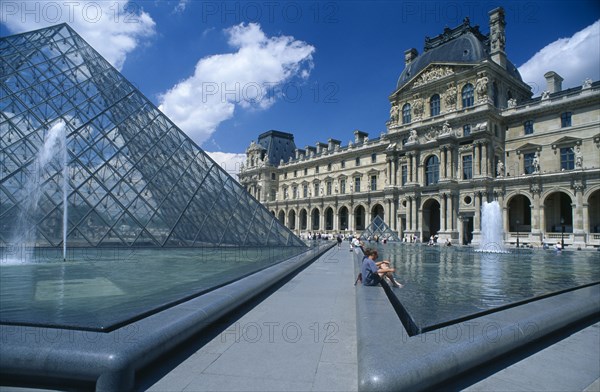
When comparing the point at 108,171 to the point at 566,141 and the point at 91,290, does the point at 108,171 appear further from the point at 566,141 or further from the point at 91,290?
the point at 566,141

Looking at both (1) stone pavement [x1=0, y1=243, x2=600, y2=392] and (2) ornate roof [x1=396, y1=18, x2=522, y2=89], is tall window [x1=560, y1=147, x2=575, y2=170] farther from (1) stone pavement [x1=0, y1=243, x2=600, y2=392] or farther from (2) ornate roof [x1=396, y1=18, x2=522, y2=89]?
(1) stone pavement [x1=0, y1=243, x2=600, y2=392]

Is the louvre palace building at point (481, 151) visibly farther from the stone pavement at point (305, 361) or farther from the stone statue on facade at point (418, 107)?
the stone pavement at point (305, 361)

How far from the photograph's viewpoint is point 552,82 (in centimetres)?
3522

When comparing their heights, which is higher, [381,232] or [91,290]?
[381,232]

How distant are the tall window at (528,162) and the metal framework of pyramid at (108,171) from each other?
976 inches

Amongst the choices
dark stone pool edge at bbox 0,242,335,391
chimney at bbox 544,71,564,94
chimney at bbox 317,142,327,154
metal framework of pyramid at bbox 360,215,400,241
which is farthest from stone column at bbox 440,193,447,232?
dark stone pool edge at bbox 0,242,335,391

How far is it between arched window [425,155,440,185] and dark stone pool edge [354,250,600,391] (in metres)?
33.7

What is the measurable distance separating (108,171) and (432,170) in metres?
31.0

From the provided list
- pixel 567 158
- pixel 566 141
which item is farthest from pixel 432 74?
pixel 567 158

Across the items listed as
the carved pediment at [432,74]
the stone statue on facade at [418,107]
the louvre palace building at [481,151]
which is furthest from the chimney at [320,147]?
the carved pediment at [432,74]

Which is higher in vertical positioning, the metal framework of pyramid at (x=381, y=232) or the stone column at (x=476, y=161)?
the stone column at (x=476, y=161)

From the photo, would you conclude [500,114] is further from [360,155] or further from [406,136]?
[360,155]

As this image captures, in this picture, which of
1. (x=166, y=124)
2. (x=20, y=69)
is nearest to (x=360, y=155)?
(x=166, y=124)

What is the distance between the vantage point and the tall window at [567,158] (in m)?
30.4
